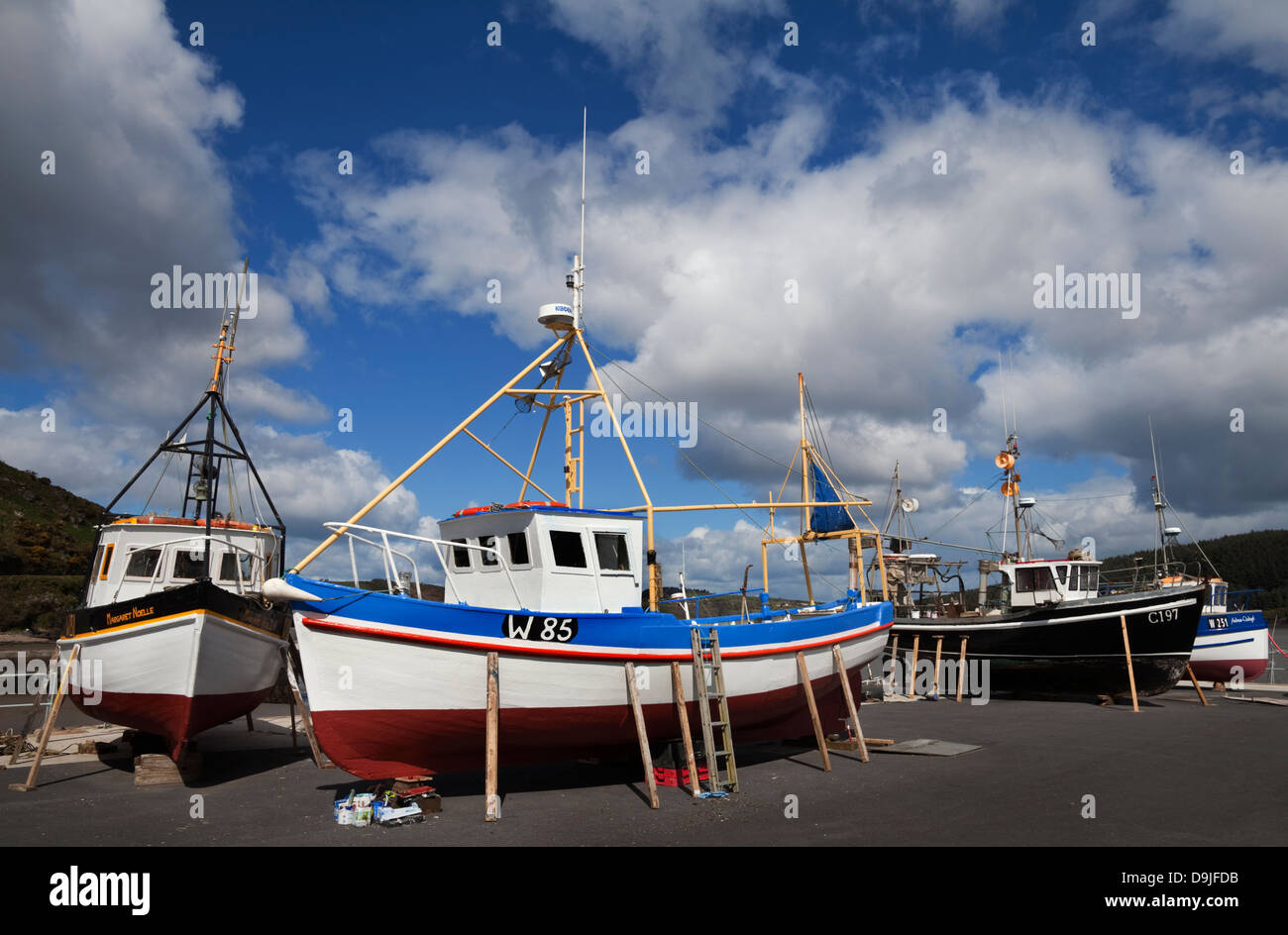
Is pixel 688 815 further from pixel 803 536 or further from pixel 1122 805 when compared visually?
pixel 803 536

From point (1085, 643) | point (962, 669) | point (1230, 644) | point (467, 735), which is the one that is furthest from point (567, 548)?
point (1230, 644)

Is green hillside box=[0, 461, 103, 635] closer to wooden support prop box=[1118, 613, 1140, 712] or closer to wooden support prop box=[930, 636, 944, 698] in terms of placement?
wooden support prop box=[930, 636, 944, 698]

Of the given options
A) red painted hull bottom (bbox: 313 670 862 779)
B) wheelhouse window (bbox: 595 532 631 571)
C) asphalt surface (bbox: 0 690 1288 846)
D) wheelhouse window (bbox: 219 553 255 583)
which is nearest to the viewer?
asphalt surface (bbox: 0 690 1288 846)

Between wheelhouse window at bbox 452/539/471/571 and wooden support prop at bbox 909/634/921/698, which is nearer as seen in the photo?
wheelhouse window at bbox 452/539/471/571

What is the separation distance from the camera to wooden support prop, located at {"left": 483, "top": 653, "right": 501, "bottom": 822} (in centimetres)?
984

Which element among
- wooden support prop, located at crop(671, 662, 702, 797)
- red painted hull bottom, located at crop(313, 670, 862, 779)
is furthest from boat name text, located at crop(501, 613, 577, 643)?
wooden support prop, located at crop(671, 662, 702, 797)

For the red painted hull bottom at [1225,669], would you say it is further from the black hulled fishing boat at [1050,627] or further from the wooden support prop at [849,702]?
the wooden support prop at [849,702]

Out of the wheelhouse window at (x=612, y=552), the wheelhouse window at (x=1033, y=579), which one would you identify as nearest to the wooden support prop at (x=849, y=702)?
the wheelhouse window at (x=612, y=552)

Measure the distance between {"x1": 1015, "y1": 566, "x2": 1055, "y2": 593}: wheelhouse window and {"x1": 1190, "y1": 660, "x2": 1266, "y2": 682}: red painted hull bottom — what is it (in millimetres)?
7437

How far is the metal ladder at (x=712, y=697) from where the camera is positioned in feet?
37.8

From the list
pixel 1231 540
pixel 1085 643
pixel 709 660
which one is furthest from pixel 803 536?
pixel 1231 540

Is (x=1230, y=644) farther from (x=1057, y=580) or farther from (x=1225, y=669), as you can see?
(x=1057, y=580)
